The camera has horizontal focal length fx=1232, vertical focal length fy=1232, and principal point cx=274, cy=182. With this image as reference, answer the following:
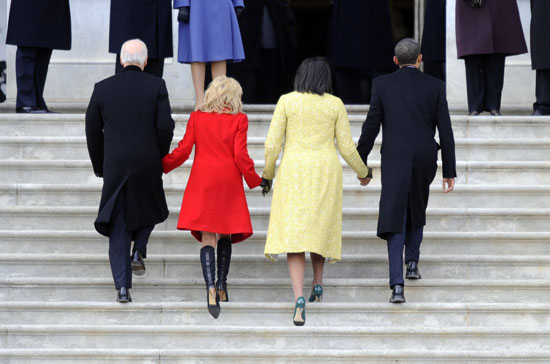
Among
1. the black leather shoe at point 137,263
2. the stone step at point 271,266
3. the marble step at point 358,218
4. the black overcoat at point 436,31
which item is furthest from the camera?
the black overcoat at point 436,31

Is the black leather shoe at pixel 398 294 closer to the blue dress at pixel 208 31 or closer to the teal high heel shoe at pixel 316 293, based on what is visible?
the teal high heel shoe at pixel 316 293

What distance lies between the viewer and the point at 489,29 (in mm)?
9492

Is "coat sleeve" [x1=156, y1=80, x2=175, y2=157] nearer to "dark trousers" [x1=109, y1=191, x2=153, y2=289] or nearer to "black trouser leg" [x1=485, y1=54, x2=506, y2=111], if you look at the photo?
"dark trousers" [x1=109, y1=191, x2=153, y2=289]

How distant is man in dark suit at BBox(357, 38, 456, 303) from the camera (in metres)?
7.20

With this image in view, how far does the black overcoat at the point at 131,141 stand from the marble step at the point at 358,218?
92cm

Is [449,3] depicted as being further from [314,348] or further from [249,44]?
[314,348]

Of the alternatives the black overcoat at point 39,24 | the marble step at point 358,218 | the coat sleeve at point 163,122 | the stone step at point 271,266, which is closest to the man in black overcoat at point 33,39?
the black overcoat at point 39,24

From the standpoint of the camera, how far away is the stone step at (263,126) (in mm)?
8977

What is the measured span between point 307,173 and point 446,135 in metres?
0.87

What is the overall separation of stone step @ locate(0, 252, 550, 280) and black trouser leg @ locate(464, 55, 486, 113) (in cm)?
214

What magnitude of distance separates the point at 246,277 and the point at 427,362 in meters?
1.37

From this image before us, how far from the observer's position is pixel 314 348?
280 inches

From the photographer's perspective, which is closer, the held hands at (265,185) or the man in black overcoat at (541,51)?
the held hands at (265,185)

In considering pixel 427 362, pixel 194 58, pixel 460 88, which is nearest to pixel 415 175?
pixel 427 362
